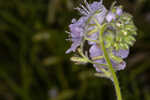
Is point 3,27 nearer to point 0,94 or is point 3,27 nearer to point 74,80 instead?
point 0,94

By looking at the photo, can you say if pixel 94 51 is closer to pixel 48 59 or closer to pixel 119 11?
pixel 119 11

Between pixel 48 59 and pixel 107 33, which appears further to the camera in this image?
pixel 48 59

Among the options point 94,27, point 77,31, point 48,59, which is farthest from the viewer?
point 48,59

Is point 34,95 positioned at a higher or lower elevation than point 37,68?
lower

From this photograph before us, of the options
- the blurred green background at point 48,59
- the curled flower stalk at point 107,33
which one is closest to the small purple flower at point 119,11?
A: the curled flower stalk at point 107,33

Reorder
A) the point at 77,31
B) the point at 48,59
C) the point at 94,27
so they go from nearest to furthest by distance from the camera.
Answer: the point at 77,31
the point at 94,27
the point at 48,59

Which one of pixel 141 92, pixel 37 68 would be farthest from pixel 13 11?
pixel 141 92

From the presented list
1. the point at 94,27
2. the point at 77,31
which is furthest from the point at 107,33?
the point at 77,31

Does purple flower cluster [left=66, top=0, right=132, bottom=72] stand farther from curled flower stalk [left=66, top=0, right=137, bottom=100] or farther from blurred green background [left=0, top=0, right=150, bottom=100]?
blurred green background [left=0, top=0, right=150, bottom=100]

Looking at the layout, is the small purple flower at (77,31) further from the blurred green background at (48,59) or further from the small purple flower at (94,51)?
the blurred green background at (48,59)
